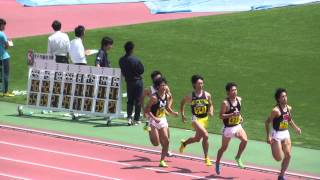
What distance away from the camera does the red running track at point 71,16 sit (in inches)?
1315

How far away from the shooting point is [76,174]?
1300cm

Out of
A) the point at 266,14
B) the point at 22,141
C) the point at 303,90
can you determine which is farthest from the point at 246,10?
the point at 22,141

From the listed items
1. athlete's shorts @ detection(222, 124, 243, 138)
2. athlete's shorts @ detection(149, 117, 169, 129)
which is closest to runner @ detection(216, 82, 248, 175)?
athlete's shorts @ detection(222, 124, 243, 138)

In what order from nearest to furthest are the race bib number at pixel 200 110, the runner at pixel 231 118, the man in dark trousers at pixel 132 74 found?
the runner at pixel 231 118
the race bib number at pixel 200 110
the man in dark trousers at pixel 132 74

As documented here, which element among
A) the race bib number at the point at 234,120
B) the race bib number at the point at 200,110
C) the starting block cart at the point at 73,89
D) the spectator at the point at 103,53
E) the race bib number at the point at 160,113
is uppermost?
the spectator at the point at 103,53

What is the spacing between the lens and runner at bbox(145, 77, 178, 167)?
13.5 m

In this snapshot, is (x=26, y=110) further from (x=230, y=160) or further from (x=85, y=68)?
(x=230, y=160)

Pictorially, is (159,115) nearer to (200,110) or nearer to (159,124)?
(159,124)

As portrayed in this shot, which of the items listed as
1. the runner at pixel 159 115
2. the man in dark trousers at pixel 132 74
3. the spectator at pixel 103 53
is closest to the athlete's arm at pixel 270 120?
the runner at pixel 159 115

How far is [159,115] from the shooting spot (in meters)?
13.6

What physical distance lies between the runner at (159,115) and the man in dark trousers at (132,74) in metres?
3.31

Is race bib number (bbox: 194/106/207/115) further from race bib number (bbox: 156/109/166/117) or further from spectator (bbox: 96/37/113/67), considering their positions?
spectator (bbox: 96/37/113/67)

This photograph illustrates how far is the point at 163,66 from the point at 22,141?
1029cm

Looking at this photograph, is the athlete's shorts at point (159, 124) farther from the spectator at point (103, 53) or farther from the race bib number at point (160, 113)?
the spectator at point (103, 53)
